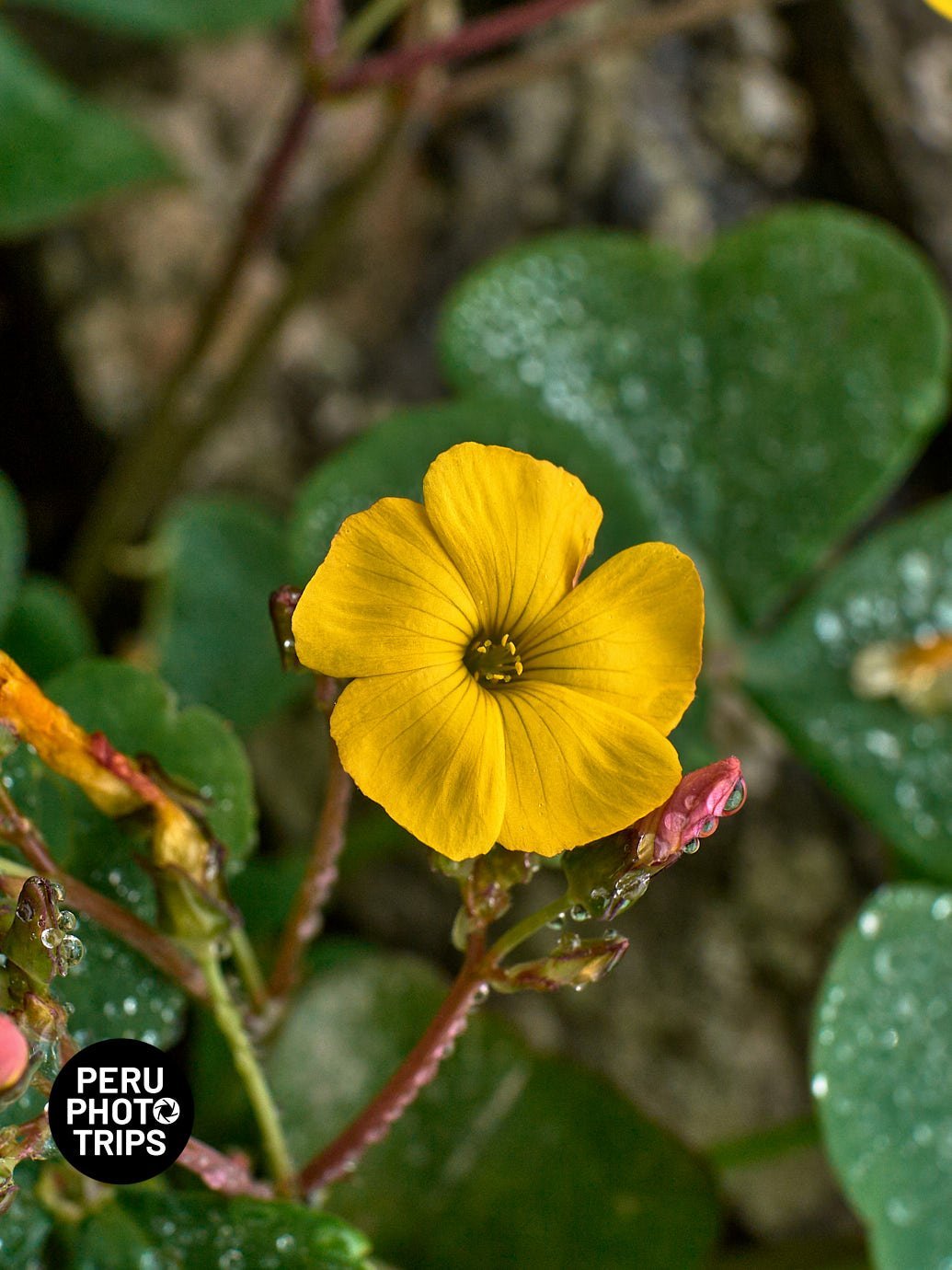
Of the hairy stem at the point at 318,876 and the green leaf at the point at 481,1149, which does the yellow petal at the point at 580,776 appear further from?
the green leaf at the point at 481,1149

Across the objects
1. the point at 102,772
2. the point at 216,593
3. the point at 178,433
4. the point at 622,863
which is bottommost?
the point at 216,593

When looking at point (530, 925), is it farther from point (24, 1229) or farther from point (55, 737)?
point (24, 1229)

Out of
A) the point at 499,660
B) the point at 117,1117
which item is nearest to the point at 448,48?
the point at 499,660

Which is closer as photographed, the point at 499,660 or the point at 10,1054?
the point at 10,1054

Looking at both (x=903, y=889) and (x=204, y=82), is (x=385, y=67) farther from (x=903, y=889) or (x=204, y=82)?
(x=903, y=889)

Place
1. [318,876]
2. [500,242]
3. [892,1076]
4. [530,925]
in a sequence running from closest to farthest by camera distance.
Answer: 1. [530,925]
2. [318,876]
3. [892,1076]
4. [500,242]

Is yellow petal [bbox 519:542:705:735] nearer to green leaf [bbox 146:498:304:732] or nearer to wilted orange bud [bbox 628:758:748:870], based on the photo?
wilted orange bud [bbox 628:758:748:870]
